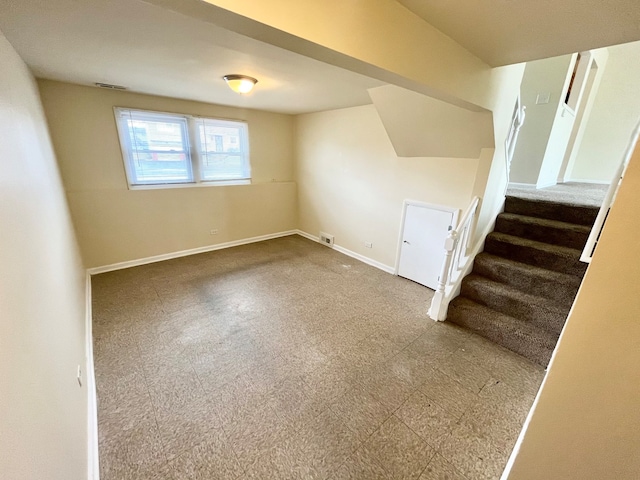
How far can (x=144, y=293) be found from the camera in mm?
3070

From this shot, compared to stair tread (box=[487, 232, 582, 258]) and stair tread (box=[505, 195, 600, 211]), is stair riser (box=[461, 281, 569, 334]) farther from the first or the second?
stair tread (box=[505, 195, 600, 211])

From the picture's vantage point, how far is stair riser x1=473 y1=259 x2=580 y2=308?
2279 millimetres

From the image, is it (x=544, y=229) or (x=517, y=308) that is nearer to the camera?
(x=517, y=308)

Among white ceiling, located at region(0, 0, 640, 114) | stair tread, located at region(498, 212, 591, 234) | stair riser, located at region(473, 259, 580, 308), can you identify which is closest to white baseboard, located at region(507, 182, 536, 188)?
stair tread, located at region(498, 212, 591, 234)

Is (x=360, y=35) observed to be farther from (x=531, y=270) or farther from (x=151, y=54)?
(x=531, y=270)

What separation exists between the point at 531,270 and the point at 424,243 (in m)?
1.16

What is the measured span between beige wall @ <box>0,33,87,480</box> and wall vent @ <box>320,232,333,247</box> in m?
3.59

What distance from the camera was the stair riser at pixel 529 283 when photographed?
2279 mm

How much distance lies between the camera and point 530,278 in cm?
246

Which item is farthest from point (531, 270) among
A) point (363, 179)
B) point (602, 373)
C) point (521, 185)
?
point (363, 179)

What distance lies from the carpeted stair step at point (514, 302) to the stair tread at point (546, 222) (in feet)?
2.56

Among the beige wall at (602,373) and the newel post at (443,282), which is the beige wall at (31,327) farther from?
the newel post at (443,282)

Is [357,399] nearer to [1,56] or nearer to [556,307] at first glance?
[556,307]

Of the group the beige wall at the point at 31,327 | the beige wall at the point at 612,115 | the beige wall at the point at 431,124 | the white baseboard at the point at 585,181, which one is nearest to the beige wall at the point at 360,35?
the beige wall at the point at 431,124
